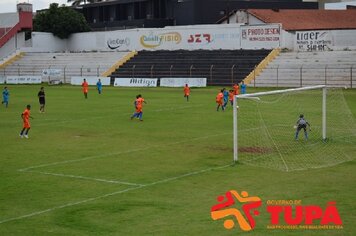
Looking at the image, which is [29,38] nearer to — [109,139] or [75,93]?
[75,93]

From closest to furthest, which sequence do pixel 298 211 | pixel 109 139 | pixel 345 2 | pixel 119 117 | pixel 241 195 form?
1. pixel 298 211
2. pixel 241 195
3. pixel 109 139
4. pixel 119 117
5. pixel 345 2

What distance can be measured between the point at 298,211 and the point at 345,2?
9352 cm

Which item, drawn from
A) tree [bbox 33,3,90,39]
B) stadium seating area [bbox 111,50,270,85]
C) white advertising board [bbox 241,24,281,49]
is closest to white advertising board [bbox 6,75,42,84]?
stadium seating area [bbox 111,50,270,85]

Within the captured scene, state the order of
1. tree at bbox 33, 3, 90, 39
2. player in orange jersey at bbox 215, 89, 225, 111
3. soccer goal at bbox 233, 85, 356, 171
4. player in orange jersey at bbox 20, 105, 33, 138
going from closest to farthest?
soccer goal at bbox 233, 85, 356, 171, player in orange jersey at bbox 20, 105, 33, 138, player in orange jersey at bbox 215, 89, 225, 111, tree at bbox 33, 3, 90, 39

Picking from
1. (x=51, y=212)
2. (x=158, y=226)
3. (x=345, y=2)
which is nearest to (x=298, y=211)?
(x=158, y=226)

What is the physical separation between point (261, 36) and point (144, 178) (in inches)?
2097

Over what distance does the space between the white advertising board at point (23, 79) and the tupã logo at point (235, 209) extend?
210 feet

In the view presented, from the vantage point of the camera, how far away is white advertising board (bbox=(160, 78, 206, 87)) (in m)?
66.6

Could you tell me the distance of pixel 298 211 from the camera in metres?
15.8

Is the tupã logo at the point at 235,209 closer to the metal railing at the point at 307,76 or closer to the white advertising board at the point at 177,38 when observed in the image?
the metal railing at the point at 307,76

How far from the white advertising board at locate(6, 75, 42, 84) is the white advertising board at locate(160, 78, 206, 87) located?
18.6 meters

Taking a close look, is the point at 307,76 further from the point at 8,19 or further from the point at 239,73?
the point at 8,19

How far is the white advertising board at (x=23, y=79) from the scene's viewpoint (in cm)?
7894

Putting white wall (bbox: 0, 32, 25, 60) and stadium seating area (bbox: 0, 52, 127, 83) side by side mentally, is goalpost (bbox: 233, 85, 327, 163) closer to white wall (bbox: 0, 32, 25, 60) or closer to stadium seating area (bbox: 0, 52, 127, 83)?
stadium seating area (bbox: 0, 52, 127, 83)
